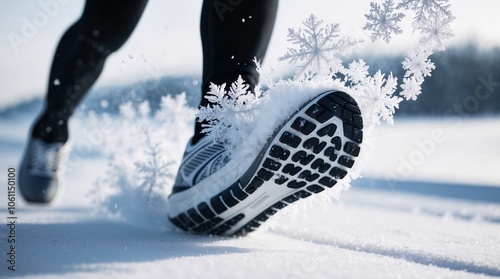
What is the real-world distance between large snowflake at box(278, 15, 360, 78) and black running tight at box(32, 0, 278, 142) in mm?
169

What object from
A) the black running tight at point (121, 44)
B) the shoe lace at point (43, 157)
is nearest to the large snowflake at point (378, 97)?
the black running tight at point (121, 44)

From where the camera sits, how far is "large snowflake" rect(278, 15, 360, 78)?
0.75 meters

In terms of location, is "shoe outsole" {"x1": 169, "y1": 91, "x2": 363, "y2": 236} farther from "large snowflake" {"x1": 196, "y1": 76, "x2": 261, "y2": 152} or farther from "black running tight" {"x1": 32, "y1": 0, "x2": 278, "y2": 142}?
"black running tight" {"x1": 32, "y1": 0, "x2": 278, "y2": 142}

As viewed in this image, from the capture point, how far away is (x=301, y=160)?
729 millimetres

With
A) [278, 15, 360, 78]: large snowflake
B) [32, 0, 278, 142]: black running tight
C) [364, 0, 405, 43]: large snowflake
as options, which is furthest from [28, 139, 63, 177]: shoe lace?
[364, 0, 405, 43]: large snowflake

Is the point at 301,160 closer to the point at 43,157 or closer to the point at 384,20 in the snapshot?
the point at 384,20

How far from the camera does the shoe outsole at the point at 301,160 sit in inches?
27.7

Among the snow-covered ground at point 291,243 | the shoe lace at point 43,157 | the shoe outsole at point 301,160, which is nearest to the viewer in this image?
the snow-covered ground at point 291,243

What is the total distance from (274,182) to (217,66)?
30 cm

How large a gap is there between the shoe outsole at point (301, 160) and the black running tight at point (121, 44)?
0.24 metres

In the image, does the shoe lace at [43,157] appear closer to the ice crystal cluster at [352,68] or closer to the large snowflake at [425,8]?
the ice crystal cluster at [352,68]

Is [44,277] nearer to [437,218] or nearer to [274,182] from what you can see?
[274,182]

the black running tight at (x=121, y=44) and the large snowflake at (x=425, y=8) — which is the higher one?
the large snowflake at (x=425, y=8)

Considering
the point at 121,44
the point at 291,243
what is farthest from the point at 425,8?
the point at 121,44
